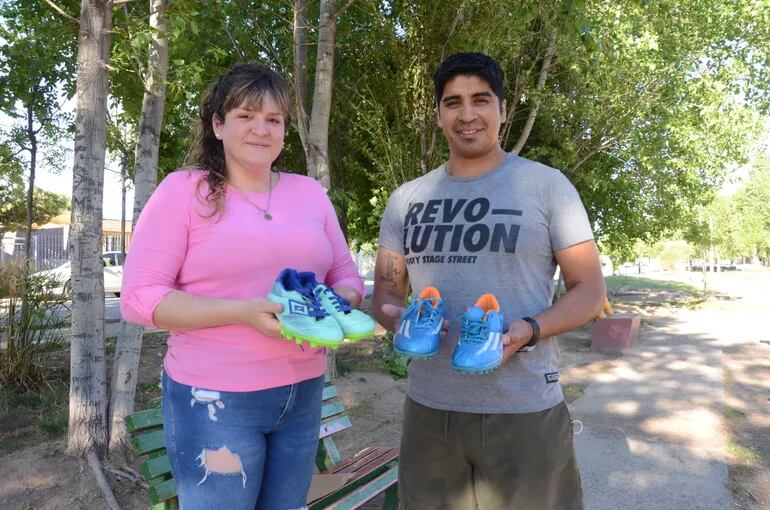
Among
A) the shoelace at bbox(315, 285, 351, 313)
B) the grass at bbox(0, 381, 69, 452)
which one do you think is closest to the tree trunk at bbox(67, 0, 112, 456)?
the grass at bbox(0, 381, 69, 452)

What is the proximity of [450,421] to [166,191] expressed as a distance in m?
1.14

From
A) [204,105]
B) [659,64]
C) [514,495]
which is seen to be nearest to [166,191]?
[204,105]

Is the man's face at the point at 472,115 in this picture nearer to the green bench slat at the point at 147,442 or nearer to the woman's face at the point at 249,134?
the woman's face at the point at 249,134

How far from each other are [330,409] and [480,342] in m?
2.16

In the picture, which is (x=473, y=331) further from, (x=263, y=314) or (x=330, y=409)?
(x=330, y=409)

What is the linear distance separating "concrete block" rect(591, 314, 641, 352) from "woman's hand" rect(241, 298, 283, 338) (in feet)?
30.2

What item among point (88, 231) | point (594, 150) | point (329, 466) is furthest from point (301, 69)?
point (594, 150)

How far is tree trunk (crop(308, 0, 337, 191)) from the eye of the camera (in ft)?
20.2

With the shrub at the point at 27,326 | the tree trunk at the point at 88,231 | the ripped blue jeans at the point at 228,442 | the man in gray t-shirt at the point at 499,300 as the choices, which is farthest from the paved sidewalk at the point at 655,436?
the shrub at the point at 27,326

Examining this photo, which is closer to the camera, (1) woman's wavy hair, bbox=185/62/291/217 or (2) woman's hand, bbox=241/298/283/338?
(2) woman's hand, bbox=241/298/283/338

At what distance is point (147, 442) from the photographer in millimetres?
2738

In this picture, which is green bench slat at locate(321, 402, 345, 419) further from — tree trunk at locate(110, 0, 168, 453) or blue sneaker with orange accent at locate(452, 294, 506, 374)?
blue sneaker with orange accent at locate(452, 294, 506, 374)

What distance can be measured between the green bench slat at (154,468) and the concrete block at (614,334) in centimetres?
847

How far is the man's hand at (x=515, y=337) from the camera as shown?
174 cm
